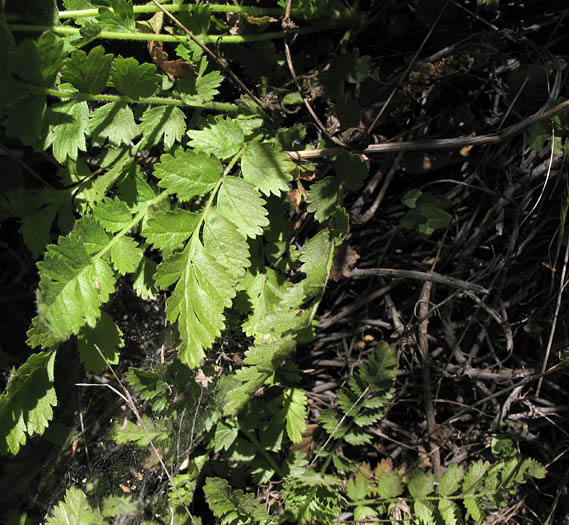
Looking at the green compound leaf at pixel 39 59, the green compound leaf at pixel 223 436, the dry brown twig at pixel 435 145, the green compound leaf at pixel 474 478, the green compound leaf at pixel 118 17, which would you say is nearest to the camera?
the green compound leaf at pixel 39 59

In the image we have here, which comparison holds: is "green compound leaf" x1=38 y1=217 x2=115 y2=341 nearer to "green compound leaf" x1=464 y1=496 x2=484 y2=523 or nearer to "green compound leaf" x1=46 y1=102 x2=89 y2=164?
"green compound leaf" x1=46 y1=102 x2=89 y2=164

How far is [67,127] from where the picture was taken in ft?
5.33

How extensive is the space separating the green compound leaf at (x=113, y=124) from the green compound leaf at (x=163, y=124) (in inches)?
2.6

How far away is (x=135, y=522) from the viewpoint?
2275mm

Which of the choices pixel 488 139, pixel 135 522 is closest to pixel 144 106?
pixel 488 139

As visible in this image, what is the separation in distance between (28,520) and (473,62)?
115 inches

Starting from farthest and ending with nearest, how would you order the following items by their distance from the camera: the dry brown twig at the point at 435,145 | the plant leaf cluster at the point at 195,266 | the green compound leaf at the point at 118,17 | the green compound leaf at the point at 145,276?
the green compound leaf at the point at 145,276 → the dry brown twig at the point at 435,145 → the green compound leaf at the point at 118,17 → the plant leaf cluster at the point at 195,266

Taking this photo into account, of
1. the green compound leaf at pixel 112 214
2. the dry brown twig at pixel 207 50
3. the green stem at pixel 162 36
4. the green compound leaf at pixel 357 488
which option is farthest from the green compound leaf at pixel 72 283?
the green compound leaf at pixel 357 488

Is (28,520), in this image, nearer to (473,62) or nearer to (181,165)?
(181,165)

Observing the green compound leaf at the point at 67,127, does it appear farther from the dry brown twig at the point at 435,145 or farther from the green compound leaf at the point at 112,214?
the dry brown twig at the point at 435,145

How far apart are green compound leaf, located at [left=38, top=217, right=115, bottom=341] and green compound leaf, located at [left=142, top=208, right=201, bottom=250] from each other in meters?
0.22

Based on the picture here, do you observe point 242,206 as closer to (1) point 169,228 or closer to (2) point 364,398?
(1) point 169,228

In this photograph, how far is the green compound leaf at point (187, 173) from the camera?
159cm

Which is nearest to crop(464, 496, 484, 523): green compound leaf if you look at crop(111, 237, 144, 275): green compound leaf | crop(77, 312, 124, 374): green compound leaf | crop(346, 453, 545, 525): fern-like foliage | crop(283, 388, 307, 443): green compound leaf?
crop(346, 453, 545, 525): fern-like foliage
